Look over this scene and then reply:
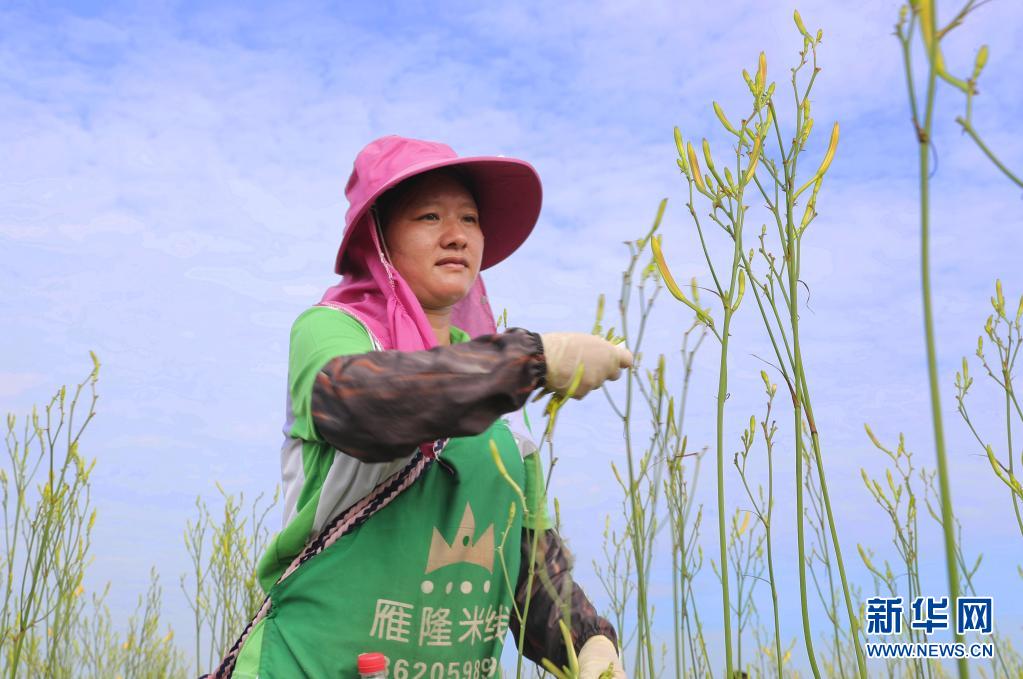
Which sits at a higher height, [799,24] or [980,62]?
[799,24]

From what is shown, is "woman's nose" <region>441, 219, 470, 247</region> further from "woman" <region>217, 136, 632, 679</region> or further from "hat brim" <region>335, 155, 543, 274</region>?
"hat brim" <region>335, 155, 543, 274</region>

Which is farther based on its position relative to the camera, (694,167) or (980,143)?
(694,167)

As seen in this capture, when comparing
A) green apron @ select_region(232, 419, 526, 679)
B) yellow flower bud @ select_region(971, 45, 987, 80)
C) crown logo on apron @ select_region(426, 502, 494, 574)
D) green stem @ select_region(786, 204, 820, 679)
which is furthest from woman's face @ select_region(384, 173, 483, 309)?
yellow flower bud @ select_region(971, 45, 987, 80)

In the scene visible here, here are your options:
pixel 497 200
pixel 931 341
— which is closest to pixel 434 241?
pixel 497 200

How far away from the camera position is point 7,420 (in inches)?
111

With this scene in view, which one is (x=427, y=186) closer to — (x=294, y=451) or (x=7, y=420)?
(x=294, y=451)

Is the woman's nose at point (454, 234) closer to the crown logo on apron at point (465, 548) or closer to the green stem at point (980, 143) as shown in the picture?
→ the crown logo on apron at point (465, 548)

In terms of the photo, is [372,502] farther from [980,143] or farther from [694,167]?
[980,143]

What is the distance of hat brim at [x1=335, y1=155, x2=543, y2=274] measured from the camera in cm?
182

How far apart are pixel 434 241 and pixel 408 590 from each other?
27.2 inches

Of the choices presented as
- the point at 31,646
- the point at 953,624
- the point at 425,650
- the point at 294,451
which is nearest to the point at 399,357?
the point at 294,451

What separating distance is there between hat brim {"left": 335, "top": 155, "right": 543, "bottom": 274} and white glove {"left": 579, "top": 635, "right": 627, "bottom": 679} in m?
0.96

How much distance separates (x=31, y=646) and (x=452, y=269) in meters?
2.34

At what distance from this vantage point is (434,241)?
1822 mm
